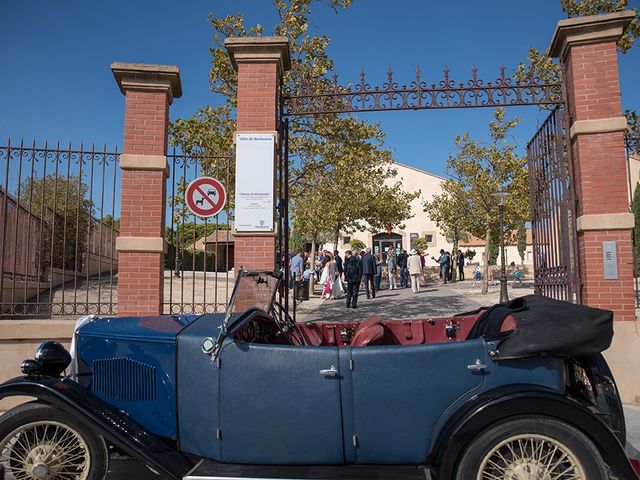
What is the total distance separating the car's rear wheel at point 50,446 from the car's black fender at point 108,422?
10cm

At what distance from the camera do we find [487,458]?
2.60 m

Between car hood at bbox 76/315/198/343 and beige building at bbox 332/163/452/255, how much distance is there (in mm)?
37488

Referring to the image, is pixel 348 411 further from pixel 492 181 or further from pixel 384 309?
pixel 492 181

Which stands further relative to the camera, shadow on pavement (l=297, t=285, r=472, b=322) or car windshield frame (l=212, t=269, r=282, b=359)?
shadow on pavement (l=297, t=285, r=472, b=322)

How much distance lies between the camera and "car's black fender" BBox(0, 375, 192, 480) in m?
2.87

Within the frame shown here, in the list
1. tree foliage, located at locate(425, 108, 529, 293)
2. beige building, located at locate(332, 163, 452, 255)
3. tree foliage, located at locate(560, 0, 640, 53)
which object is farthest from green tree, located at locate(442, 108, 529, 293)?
beige building, located at locate(332, 163, 452, 255)

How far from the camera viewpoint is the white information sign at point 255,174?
6320 mm

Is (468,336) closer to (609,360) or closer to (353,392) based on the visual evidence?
(353,392)

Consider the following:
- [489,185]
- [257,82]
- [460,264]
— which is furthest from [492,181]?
[257,82]

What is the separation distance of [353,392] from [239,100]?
Answer: 4847 millimetres

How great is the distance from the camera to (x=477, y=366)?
2756 mm

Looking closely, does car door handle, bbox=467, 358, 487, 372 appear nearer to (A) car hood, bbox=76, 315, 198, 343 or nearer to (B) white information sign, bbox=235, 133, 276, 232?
(A) car hood, bbox=76, 315, 198, 343

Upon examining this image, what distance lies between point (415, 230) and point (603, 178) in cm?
3705

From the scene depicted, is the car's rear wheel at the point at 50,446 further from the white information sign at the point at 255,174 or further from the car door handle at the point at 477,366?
the white information sign at the point at 255,174
